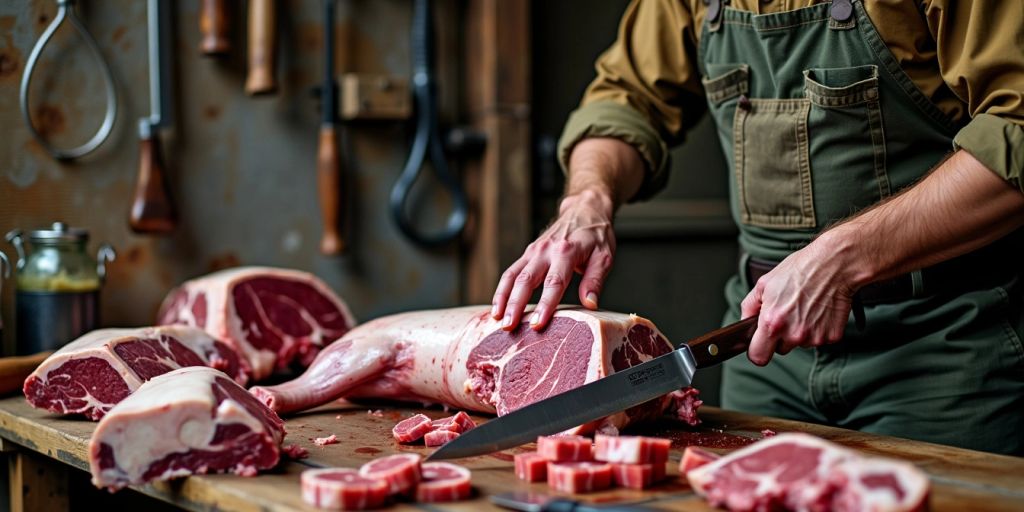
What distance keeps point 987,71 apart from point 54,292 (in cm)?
259

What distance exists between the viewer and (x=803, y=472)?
1.70 meters

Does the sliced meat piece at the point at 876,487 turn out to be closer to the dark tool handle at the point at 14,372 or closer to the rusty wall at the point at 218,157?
the dark tool handle at the point at 14,372

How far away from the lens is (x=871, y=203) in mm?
2721

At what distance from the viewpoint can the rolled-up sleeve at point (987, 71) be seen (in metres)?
2.20

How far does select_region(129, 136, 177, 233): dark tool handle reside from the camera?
3.71 metres

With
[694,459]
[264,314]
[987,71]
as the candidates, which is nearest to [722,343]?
[694,459]

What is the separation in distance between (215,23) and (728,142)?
1.96 meters

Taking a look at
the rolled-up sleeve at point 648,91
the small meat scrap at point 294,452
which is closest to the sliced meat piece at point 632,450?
the small meat scrap at point 294,452

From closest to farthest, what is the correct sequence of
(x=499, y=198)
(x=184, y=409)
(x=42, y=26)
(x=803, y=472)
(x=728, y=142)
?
(x=803, y=472), (x=184, y=409), (x=728, y=142), (x=42, y=26), (x=499, y=198)

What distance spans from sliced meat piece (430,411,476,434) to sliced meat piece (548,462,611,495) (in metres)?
0.47

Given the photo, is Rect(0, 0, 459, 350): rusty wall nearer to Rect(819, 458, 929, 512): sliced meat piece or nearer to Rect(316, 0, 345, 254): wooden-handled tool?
Rect(316, 0, 345, 254): wooden-handled tool

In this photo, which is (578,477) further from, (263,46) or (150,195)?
(263,46)

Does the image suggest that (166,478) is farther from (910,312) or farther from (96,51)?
(96,51)

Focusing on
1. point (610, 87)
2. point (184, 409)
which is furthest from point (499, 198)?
point (184, 409)
